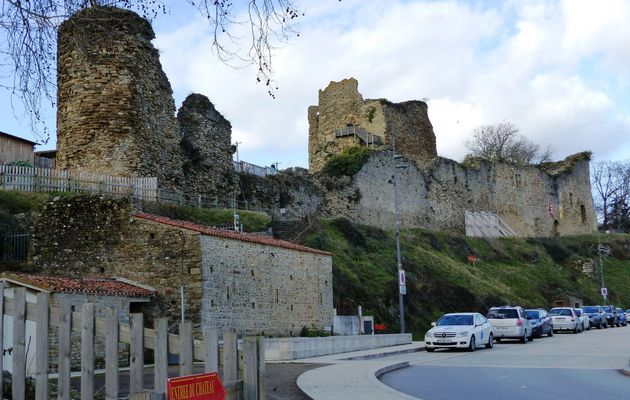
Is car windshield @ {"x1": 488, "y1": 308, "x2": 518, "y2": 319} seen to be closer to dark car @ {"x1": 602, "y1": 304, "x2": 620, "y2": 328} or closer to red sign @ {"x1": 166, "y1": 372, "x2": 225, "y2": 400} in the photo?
dark car @ {"x1": 602, "y1": 304, "x2": 620, "y2": 328}

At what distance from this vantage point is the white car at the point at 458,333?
25.1 m

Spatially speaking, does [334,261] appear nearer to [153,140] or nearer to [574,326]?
[153,140]

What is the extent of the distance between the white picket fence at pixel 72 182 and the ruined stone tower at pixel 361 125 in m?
26.2

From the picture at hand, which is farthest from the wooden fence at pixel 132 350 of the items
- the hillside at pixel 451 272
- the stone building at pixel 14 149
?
the stone building at pixel 14 149

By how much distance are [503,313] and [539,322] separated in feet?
13.4

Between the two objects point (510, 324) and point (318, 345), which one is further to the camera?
point (510, 324)

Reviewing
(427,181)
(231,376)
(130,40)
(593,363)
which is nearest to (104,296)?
(231,376)

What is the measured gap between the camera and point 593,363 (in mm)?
19703

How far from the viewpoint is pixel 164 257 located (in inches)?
827

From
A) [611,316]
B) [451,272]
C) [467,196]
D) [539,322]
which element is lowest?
[611,316]

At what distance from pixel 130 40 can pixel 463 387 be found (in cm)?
2322

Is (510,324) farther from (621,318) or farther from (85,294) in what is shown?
(621,318)

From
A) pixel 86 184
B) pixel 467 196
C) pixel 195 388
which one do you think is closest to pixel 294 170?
pixel 86 184

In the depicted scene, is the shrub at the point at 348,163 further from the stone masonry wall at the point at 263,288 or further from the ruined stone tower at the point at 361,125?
the stone masonry wall at the point at 263,288
